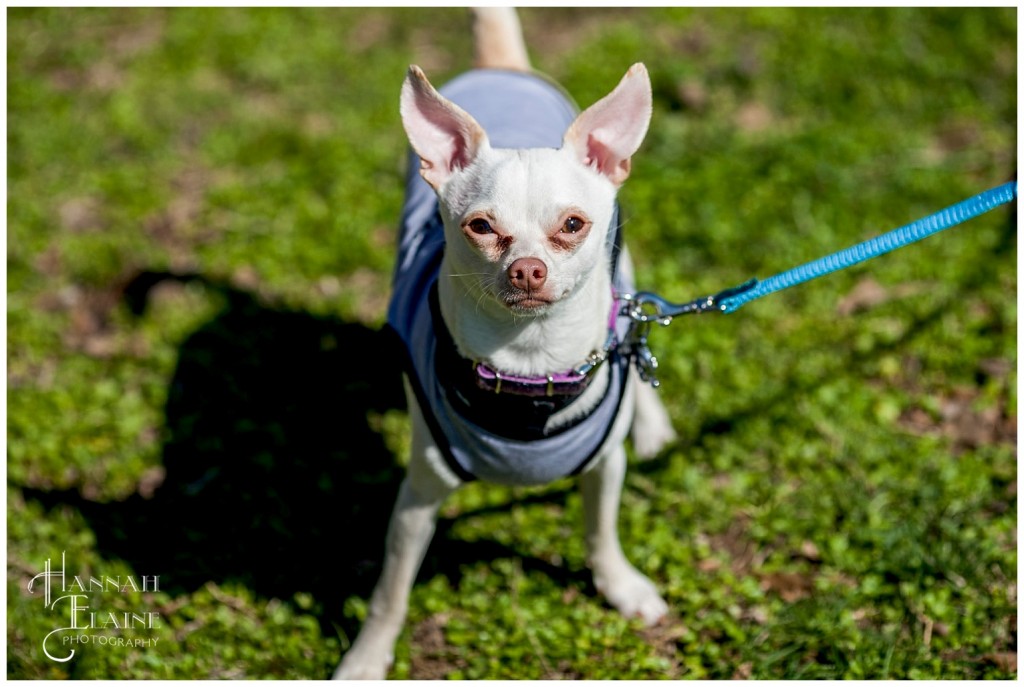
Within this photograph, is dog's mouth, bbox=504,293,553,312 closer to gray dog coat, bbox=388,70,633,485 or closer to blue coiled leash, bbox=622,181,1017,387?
gray dog coat, bbox=388,70,633,485

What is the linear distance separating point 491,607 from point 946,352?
2524 mm

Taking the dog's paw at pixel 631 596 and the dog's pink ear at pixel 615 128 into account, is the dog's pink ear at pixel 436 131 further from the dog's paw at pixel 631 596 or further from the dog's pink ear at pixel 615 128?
the dog's paw at pixel 631 596

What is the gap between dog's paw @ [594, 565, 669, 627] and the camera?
379cm

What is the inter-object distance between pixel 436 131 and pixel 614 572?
188 centimetres

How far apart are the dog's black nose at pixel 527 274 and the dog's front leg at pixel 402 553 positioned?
Answer: 781mm

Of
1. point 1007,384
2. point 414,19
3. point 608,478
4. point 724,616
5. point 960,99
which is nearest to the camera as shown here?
point 608,478

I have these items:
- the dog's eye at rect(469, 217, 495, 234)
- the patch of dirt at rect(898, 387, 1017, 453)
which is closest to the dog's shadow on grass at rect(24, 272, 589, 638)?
the dog's eye at rect(469, 217, 495, 234)

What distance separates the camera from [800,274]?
3168 millimetres

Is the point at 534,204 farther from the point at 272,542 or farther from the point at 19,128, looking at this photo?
the point at 19,128

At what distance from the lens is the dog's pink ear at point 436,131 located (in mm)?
2779

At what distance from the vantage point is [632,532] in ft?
13.5

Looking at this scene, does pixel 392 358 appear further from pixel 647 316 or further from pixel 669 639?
pixel 669 639

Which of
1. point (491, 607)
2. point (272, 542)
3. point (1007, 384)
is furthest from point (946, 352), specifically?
point (272, 542)

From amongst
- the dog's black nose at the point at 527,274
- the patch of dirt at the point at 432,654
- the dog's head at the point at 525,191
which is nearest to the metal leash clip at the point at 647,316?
the dog's head at the point at 525,191
